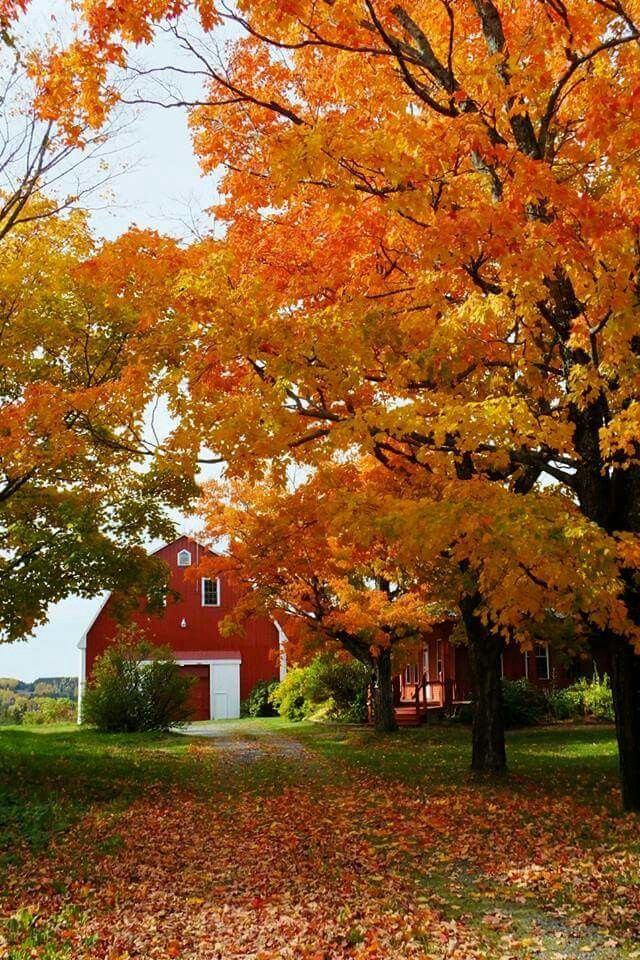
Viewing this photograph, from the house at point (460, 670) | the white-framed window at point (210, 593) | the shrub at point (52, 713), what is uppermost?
the white-framed window at point (210, 593)

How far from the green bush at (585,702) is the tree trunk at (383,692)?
5.88 metres

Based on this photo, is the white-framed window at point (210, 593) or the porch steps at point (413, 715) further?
the white-framed window at point (210, 593)

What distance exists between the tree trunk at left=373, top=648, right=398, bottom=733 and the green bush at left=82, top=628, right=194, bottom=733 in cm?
673

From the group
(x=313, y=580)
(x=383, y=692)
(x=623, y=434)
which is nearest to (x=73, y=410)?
(x=623, y=434)

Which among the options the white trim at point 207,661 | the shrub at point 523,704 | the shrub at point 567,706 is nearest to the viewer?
the shrub at point 523,704

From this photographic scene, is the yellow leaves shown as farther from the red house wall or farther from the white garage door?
the white garage door

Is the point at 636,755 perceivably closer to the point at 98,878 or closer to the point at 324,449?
the point at 324,449

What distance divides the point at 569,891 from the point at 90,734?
22.8 m

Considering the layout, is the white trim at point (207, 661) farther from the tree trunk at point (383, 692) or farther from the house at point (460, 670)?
the tree trunk at point (383, 692)

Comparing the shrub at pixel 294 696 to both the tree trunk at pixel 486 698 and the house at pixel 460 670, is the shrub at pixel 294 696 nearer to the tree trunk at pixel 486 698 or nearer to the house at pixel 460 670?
the house at pixel 460 670

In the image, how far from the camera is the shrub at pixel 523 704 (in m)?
26.9

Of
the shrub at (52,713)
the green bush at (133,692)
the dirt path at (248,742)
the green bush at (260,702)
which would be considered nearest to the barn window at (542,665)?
the dirt path at (248,742)

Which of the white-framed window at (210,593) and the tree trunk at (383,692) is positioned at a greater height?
the white-framed window at (210,593)

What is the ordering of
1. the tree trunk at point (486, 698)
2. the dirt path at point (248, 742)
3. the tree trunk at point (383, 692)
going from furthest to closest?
the tree trunk at point (383, 692) < the dirt path at point (248, 742) < the tree trunk at point (486, 698)
